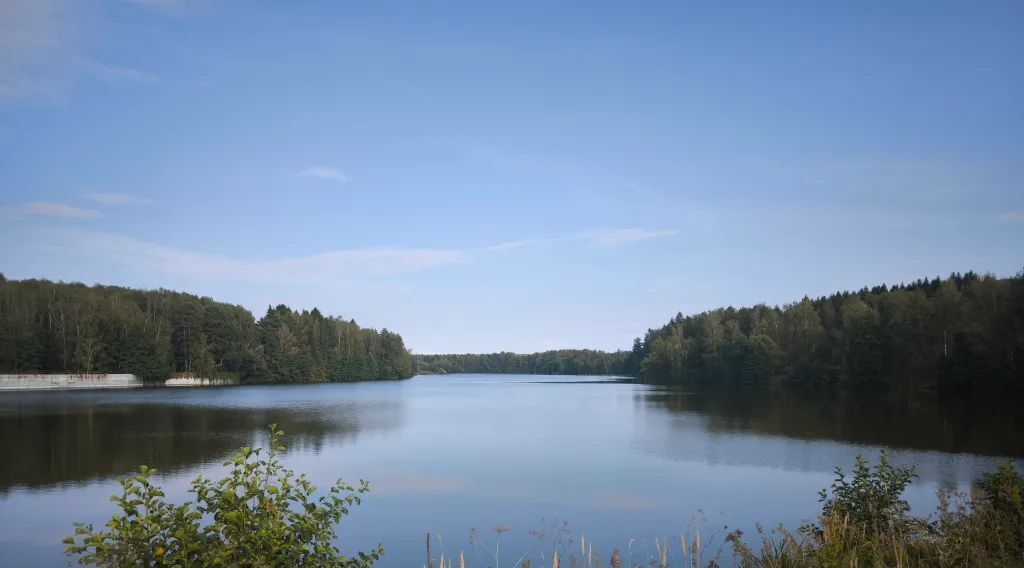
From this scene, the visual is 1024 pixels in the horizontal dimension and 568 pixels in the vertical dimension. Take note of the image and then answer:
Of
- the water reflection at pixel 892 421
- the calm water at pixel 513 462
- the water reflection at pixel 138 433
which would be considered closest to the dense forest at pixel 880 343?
the water reflection at pixel 892 421

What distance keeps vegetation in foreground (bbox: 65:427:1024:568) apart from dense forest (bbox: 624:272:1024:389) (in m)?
48.6

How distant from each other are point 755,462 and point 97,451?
21.6 m

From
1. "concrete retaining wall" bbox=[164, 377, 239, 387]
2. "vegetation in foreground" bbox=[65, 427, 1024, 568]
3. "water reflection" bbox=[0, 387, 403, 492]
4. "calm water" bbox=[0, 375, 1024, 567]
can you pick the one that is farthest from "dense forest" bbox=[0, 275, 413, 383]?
"vegetation in foreground" bbox=[65, 427, 1024, 568]

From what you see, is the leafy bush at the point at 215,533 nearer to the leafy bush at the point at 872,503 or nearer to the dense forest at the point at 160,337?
the leafy bush at the point at 872,503

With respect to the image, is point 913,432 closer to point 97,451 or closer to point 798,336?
point 97,451

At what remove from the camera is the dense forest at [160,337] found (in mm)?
78688

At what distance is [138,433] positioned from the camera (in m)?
28.5

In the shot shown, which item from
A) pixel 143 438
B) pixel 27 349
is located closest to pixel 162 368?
pixel 27 349

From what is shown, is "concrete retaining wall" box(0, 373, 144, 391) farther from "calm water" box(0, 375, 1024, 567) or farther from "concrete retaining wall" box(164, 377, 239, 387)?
"calm water" box(0, 375, 1024, 567)

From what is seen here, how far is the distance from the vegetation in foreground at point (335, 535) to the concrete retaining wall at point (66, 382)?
246 ft

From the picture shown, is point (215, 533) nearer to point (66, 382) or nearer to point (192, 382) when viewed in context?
point (66, 382)

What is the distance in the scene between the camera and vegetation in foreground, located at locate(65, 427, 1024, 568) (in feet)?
14.7

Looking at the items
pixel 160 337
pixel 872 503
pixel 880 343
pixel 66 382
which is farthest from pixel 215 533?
pixel 160 337

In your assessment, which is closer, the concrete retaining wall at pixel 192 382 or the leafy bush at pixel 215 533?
the leafy bush at pixel 215 533
